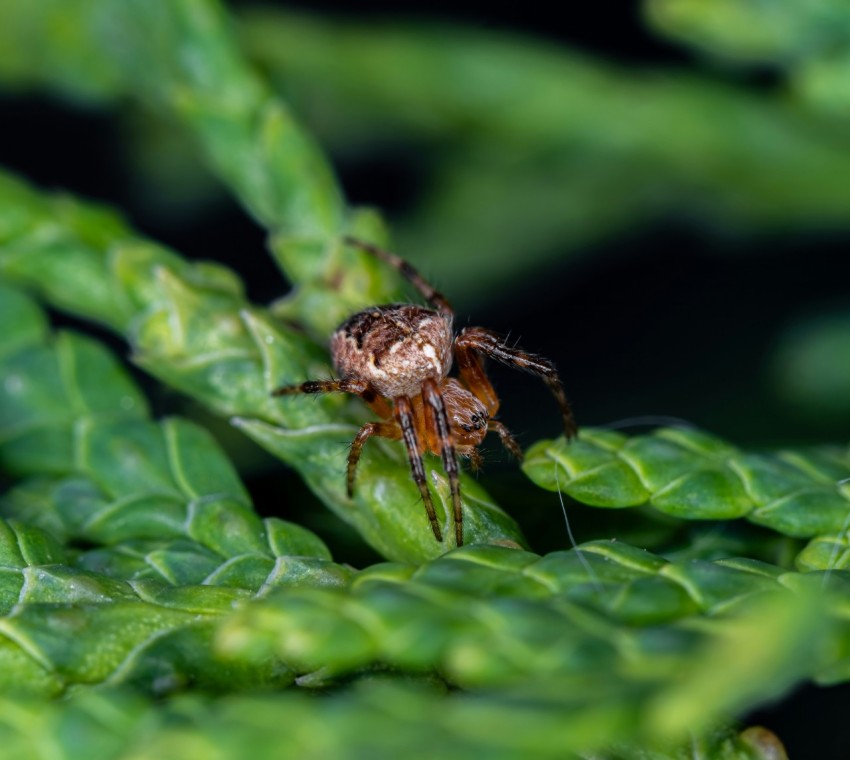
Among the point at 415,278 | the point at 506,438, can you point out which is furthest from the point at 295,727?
the point at 415,278

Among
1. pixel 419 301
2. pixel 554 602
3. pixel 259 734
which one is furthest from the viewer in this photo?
pixel 419 301

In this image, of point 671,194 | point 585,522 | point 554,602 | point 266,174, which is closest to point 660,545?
point 585,522

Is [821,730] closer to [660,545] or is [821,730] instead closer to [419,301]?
[660,545]

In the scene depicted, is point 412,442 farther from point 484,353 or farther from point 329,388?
point 484,353

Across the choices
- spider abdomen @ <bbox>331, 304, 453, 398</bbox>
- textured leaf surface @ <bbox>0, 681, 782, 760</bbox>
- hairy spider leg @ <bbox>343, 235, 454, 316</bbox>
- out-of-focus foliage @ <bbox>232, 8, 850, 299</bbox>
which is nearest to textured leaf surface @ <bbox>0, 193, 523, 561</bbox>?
spider abdomen @ <bbox>331, 304, 453, 398</bbox>

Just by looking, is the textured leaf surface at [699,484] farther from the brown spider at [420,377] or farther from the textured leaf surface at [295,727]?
the textured leaf surface at [295,727]

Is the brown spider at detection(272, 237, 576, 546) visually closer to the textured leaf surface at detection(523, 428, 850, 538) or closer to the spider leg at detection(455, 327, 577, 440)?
the spider leg at detection(455, 327, 577, 440)

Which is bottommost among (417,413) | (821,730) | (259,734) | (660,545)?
(821,730)
